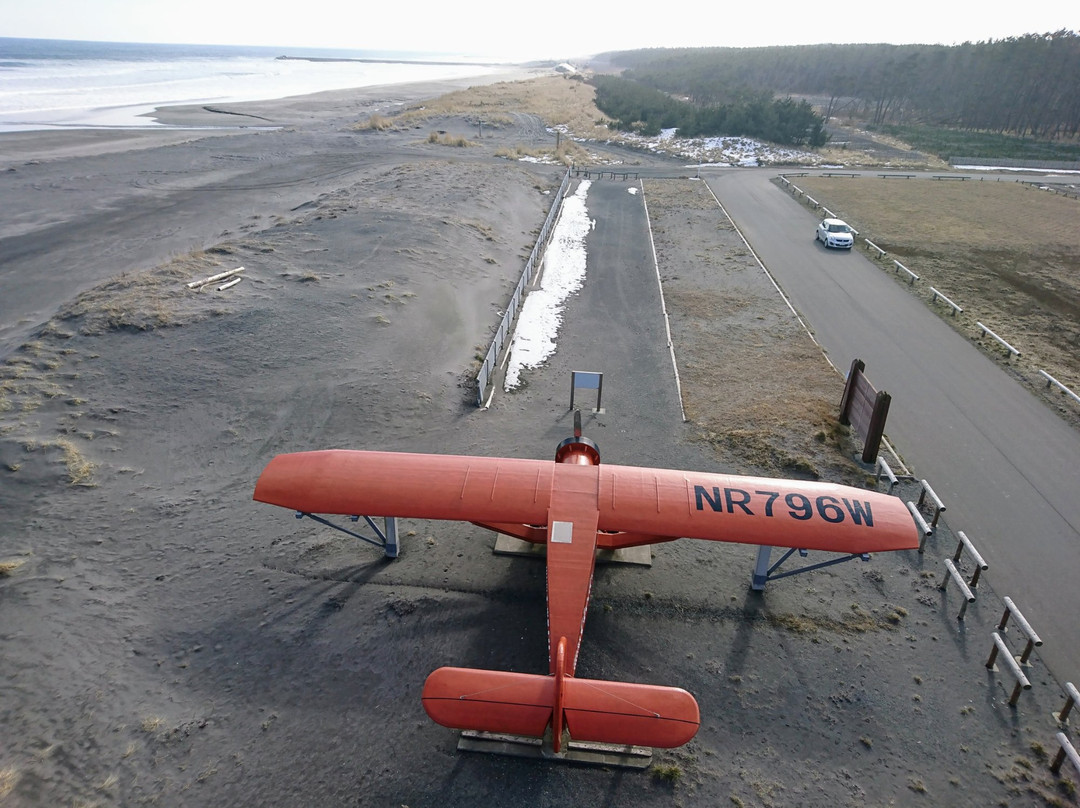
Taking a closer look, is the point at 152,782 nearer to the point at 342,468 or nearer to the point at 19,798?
the point at 19,798

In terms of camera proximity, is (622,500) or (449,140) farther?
(449,140)

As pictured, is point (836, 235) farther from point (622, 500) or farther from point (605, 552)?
point (622, 500)

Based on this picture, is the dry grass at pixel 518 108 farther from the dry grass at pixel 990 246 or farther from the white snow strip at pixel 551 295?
the white snow strip at pixel 551 295

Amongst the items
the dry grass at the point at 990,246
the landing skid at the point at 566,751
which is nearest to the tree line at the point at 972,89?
the dry grass at the point at 990,246

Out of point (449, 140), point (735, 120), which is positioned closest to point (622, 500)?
point (449, 140)

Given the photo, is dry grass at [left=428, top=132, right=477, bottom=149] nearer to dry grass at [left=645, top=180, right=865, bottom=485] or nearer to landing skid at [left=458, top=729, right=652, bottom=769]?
dry grass at [left=645, top=180, right=865, bottom=485]

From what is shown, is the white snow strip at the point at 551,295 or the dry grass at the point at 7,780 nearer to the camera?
the dry grass at the point at 7,780

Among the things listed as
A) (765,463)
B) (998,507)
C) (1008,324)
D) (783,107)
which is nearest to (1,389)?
(765,463)
